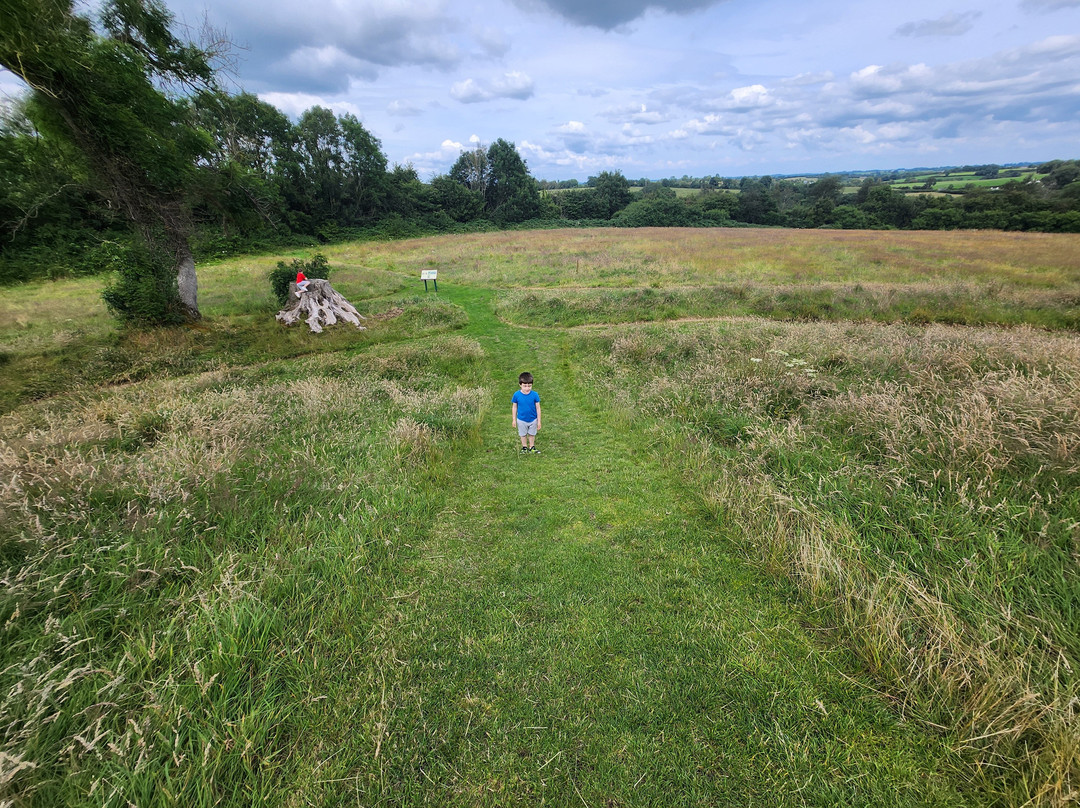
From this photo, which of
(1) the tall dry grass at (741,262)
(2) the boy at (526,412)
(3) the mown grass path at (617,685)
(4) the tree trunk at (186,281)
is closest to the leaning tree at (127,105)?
(4) the tree trunk at (186,281)

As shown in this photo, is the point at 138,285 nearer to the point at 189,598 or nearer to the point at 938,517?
the point at 189,598

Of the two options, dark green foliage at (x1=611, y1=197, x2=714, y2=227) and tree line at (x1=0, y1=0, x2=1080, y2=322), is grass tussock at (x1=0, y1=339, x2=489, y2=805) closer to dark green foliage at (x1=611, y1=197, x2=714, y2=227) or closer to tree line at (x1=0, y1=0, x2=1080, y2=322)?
tree line at (x1=0, y1=0, x2=1080, y2=322)

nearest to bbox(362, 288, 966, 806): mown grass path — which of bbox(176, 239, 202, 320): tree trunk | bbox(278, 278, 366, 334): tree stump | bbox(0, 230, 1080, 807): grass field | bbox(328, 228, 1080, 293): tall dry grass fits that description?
bbox(0, 230, 1080, 807): grass field

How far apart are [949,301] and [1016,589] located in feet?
65.8

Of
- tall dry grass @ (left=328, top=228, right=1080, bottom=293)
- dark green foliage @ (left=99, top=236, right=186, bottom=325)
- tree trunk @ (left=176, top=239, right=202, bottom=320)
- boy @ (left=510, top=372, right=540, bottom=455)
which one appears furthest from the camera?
tall dry grass @ (left=328, top=228, right=1080, bottom=293)

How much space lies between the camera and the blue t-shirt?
768 centimetres

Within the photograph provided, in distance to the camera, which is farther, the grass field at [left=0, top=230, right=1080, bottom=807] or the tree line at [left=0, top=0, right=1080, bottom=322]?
the tree line at [left=0, top=0, right=1080, bottom=322]

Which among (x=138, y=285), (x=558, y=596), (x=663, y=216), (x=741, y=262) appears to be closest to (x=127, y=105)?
(x=138, y=285)

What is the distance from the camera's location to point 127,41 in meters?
14.7

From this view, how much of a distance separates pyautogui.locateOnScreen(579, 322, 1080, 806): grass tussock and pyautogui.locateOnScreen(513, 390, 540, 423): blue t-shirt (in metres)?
2.73

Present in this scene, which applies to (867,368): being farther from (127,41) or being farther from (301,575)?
(127,41)

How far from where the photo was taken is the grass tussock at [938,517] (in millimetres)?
2965

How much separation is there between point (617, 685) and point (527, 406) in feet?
16.2

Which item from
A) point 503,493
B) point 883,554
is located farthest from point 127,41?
point 883,554
